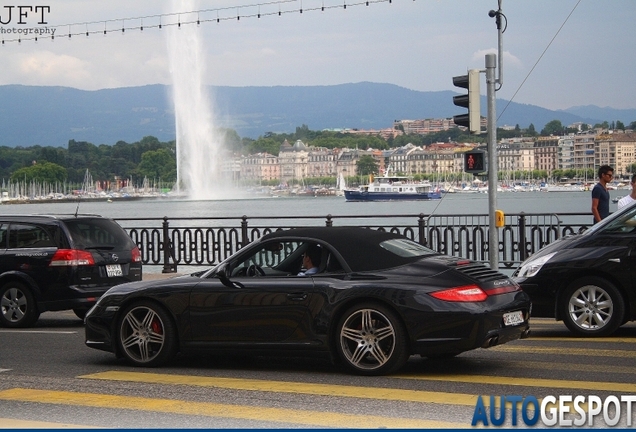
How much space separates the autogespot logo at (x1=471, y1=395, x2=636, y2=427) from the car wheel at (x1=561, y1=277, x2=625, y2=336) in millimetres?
4135

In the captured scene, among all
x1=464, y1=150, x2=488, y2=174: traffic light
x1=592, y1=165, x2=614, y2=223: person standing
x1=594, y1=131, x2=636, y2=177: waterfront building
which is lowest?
x1=592, y1=165, x2=614, y2=223: person standing

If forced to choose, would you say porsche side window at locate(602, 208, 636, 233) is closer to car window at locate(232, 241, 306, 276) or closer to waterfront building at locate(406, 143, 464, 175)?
car window at locate(232, 241, 306, 276)

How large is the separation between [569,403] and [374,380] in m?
2.12

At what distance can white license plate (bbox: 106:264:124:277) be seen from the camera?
16.0 m

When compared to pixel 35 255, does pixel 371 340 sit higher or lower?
lower

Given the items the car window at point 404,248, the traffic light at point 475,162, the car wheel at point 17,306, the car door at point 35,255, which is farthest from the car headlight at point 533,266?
the car wheel at point 17,306

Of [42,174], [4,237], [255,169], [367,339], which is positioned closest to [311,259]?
[367,339]

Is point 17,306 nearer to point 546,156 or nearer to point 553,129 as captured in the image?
point 546,156

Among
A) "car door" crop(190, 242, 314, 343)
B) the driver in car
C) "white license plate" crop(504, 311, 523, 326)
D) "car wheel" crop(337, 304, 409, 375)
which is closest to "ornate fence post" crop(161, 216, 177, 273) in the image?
"car door" crop(190, 242, 314, 343)

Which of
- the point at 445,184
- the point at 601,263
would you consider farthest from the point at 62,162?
the point at 601,263

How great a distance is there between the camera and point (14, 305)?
16031 millimetres

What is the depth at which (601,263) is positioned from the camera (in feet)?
41.7

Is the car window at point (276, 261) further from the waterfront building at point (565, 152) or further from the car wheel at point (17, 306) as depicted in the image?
the waterfront building at point (565, 152)

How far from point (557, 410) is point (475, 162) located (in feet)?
36.8
